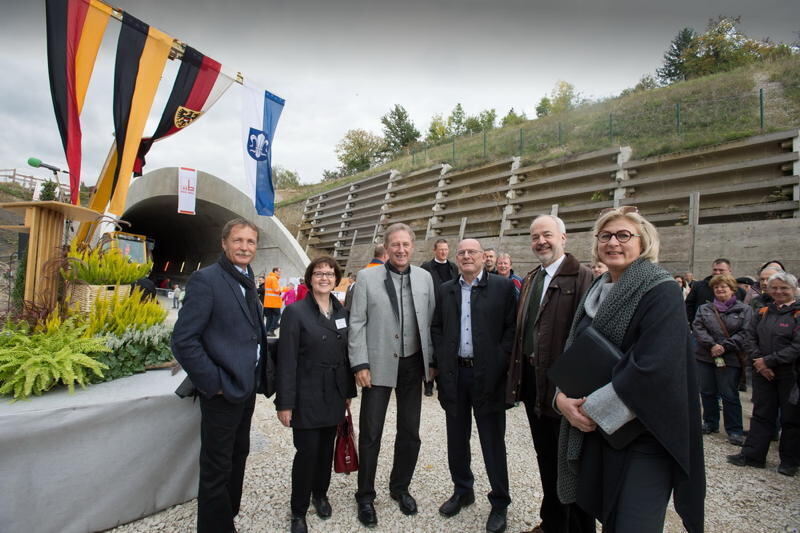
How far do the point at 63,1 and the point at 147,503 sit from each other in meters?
5.87

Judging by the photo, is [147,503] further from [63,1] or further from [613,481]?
[63,1]

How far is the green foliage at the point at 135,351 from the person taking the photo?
2.79 m

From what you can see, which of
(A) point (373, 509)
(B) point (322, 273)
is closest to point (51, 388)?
(B) point (322, 273)

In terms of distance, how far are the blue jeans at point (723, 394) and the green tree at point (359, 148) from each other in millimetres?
42634

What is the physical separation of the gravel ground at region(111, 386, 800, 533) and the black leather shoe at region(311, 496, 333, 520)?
0.05m

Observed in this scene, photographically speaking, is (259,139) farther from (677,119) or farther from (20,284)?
(677,119)

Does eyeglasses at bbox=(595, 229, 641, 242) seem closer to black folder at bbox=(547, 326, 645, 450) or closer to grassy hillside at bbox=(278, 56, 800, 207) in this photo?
black folder at bbox=(547, 326, 645, 450)

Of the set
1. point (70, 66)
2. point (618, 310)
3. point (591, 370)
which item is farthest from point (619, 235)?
point (70, 66)

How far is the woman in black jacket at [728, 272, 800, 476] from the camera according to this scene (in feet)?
11.9

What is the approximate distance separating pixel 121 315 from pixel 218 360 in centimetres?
137

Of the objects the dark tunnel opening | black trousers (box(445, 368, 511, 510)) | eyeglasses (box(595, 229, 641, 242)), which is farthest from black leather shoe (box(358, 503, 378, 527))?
the dark tunnel opening

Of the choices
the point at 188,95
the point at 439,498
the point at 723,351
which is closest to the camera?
the point at 439,498

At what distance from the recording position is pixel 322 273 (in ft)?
9.36

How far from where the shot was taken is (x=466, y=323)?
9.57 ft
